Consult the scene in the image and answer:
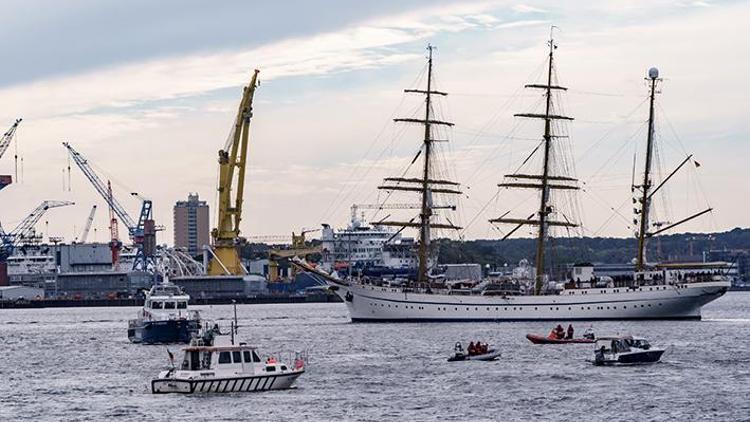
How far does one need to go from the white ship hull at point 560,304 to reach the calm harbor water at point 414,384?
15.5 meters

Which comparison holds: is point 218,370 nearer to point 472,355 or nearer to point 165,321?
point 472,355

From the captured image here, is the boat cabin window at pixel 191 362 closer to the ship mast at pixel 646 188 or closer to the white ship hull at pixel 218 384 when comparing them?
the white ship hull at pixel 218 384

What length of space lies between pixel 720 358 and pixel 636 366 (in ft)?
32.6

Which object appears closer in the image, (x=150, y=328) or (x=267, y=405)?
(x=267, y=405)

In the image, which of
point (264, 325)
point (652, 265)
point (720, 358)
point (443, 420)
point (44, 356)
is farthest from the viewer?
point (264, 325)

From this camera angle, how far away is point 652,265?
14250 cm

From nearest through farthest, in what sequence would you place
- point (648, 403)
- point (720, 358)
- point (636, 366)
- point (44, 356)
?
point (648, 403) < point (636, 366) < point (720, 358) < point (44, 356)

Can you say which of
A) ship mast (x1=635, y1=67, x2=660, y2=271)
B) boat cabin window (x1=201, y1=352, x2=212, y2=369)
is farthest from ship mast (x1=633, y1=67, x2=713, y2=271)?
boat cabin window (x1=201, y1=352, x2=212, y2=369)

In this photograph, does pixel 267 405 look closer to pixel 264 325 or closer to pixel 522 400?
pixel 522 400

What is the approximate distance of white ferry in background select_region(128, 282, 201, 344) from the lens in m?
111

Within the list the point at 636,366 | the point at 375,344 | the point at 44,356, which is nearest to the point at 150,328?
the point at 44,356

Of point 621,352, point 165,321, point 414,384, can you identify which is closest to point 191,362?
point 414,384

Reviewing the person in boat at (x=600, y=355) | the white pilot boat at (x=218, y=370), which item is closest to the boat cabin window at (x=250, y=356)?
the white pilot boat at (x=218, y=370)

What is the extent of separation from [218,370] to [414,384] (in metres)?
11.6
